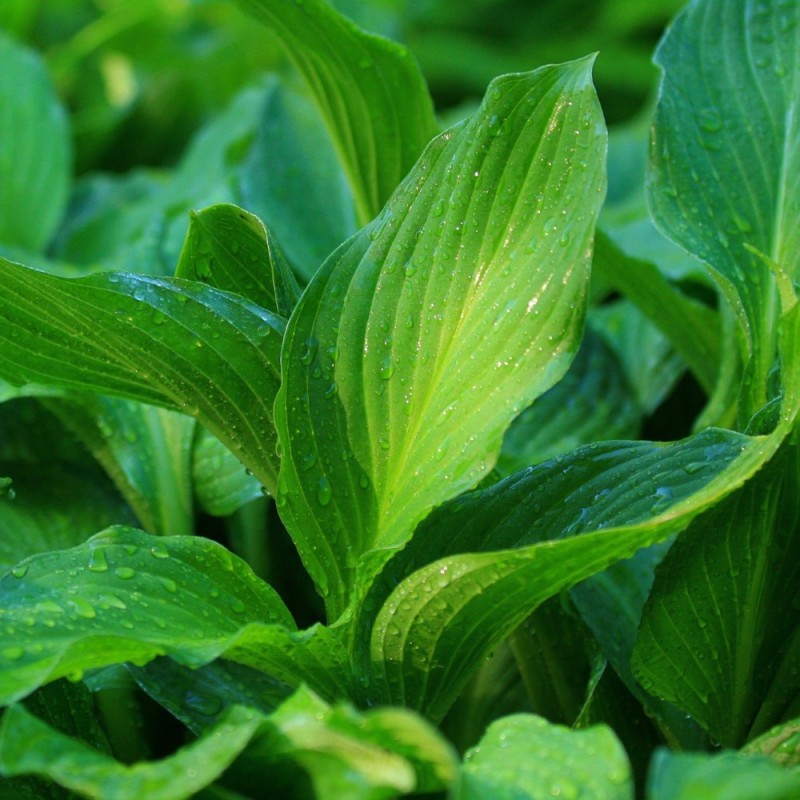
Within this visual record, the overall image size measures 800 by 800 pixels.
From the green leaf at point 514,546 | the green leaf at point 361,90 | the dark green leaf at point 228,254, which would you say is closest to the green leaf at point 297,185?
the green leaf at point 361,90

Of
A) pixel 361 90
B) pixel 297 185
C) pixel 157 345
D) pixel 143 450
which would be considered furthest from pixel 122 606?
pixel 297 185

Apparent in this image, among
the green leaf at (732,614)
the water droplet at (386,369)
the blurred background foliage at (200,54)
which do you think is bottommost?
the green leaf at (732,614)

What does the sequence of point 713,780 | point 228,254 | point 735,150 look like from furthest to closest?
point 735,150 < point 228,254 < point 713,780

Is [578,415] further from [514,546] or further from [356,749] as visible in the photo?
[356,749]

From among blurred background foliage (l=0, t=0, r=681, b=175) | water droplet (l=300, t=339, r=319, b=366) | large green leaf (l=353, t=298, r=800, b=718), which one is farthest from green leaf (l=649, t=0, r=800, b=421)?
blurred background foliage (l=0, t=0, r=681, b=175)

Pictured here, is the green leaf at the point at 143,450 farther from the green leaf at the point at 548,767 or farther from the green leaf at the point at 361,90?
the green leaf at the point at 548,767

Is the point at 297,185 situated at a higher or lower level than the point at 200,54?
lower
